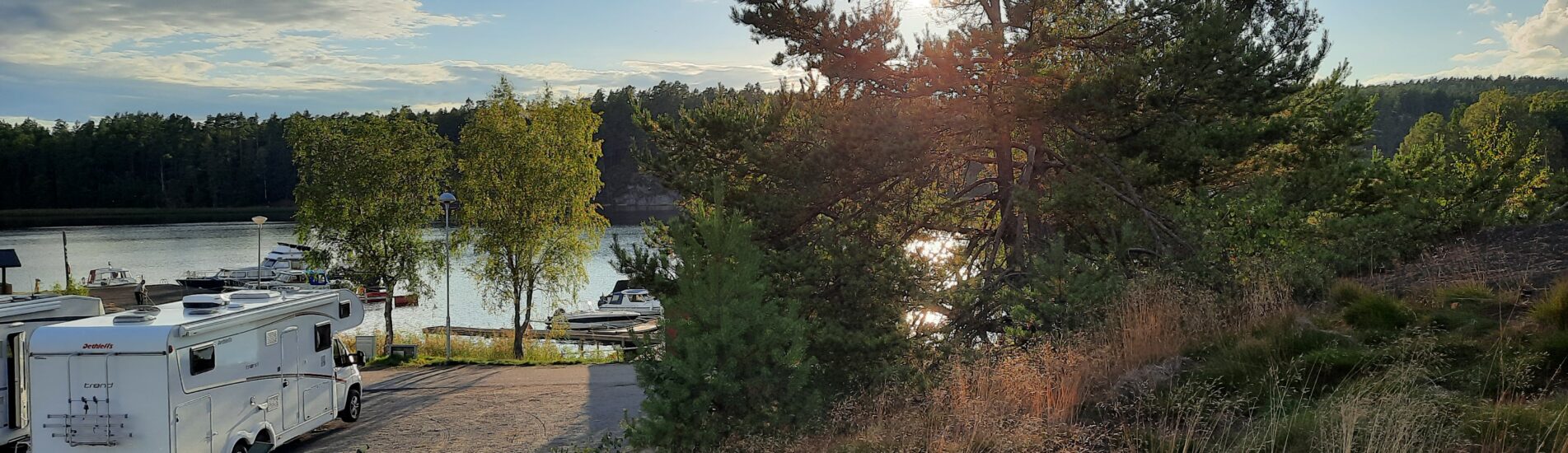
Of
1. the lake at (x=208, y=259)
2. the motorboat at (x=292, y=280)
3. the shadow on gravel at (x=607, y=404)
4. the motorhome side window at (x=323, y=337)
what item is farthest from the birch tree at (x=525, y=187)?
the motorboat at (x=292, y=280)

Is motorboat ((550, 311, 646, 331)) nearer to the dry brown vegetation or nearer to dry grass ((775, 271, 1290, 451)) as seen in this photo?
the dry brown vegetation

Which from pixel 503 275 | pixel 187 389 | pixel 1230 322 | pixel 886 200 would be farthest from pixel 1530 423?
pixel 503 275

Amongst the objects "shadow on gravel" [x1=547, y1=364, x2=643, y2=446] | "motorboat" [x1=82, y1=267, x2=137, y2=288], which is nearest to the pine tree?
"shadow on gravel" [x1=547, y1=364, x2=643, y2=446]

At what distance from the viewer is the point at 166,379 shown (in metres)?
9.82

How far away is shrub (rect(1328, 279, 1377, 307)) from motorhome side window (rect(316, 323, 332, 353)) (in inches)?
493

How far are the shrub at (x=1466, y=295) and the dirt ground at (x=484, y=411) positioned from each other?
9120 millimetres

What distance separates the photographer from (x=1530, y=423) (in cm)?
586

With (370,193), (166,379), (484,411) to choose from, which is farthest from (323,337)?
(370,193)

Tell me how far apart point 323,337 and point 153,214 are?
115724 mm

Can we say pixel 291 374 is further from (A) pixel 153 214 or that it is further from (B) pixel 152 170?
(B) pixel 152 170

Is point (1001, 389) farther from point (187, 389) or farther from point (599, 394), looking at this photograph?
point (599, 394)

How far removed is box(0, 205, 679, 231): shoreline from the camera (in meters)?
98.9

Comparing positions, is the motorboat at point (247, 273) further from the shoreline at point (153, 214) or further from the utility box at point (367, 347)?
the shoreline at point (153, 214)

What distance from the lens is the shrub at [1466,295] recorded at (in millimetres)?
9234
